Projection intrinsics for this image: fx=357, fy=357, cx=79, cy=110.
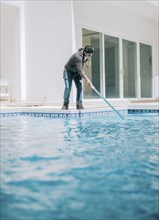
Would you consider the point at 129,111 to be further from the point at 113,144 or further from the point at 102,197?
the point at 102,197

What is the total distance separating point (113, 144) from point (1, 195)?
6.27 ft

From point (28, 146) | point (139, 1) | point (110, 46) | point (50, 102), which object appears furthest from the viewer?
point (110, 46)

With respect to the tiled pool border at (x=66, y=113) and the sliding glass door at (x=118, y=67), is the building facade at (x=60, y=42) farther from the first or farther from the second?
the tiled pool border at (x=66, y=113)

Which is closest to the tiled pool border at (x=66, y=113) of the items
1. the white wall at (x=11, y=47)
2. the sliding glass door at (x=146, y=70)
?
the white wall at (x=11, y=47)

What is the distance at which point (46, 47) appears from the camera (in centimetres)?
1041

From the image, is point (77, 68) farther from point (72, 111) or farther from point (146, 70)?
point (146, 70)

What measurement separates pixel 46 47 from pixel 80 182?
8.55 metres

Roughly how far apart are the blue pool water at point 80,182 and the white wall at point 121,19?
735 cm

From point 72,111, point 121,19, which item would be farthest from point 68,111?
point 121,19

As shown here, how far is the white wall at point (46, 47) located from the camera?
33.2 ft

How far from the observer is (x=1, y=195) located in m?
2.01

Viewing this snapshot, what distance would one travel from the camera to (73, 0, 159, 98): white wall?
10.5 metres

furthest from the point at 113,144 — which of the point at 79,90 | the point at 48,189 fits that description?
the point at 79,90

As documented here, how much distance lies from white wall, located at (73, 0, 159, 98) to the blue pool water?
24.1ft
